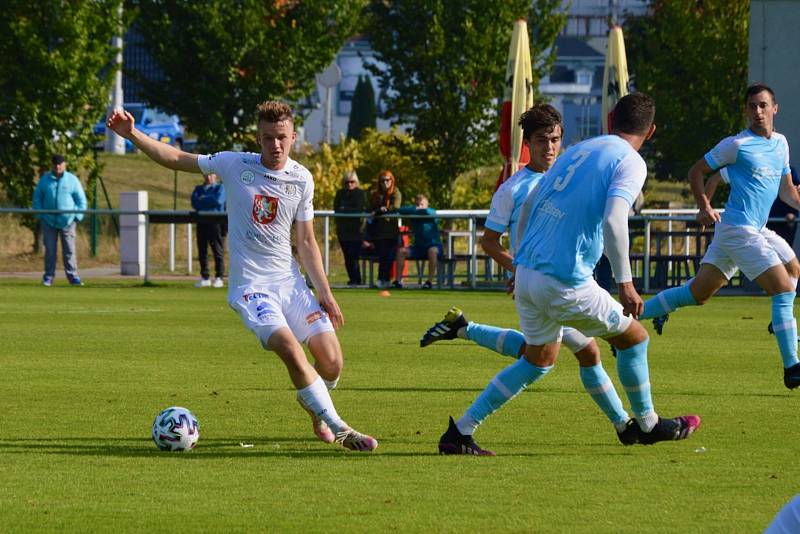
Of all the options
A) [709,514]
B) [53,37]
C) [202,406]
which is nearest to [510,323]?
[202,406]

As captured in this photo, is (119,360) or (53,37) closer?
(119,360)

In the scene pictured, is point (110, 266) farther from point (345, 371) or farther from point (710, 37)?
point (345, 371)

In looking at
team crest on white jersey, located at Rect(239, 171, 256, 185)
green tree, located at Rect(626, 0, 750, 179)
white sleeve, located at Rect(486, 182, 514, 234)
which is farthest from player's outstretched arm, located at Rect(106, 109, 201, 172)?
green tree, located at Rect(626, 0, 750, 179)

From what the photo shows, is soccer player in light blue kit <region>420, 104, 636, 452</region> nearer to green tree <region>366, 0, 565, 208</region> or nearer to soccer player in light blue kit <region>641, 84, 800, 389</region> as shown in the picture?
soccer player in light blue kit <region>641, 84, 800, 389</region>

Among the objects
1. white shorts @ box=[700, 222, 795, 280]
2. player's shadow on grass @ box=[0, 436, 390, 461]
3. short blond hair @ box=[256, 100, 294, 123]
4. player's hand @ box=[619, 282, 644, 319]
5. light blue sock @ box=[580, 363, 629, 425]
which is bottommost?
player's shadow on grass @ box=[0, 436, 390, 461]

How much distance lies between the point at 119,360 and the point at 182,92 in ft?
75.6

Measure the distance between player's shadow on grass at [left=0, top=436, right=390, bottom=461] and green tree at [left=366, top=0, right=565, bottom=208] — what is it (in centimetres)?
2773

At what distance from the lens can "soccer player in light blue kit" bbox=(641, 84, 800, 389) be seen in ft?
39.3

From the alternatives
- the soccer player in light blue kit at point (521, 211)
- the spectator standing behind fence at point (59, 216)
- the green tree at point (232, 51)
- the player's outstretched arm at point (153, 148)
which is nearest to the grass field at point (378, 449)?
the soccer player in light blue kit at point (521, 211)

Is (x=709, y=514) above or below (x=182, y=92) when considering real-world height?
below

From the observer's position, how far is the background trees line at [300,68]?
32.1m

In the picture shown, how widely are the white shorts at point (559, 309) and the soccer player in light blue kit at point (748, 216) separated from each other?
406 cm

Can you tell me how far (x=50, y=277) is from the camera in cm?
2612

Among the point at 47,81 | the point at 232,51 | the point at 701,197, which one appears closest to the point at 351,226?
the point at 47,81
